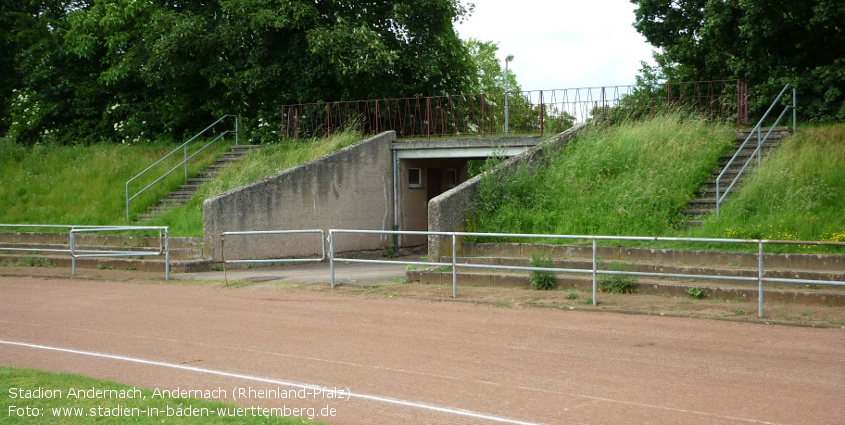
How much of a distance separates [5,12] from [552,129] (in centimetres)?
2577

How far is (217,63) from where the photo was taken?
27.2 meters

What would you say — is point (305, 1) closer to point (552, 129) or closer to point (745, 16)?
point (552, 129)

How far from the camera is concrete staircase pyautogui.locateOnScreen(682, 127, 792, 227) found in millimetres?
16141

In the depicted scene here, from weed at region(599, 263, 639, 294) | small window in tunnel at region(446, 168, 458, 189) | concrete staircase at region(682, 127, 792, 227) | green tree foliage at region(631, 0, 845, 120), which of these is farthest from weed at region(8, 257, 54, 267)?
green tree foliage at region(631, 0, 845, 120)

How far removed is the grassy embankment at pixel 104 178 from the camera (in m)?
22.1

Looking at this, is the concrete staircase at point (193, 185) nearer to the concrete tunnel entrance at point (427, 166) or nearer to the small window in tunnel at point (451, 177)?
the concrete tunnel entrance at point (427, 166)

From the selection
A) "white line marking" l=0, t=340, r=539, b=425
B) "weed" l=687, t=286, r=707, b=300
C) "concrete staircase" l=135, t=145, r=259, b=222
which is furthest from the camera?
"concrete staircase" l=135, t=145, r=259, b=222

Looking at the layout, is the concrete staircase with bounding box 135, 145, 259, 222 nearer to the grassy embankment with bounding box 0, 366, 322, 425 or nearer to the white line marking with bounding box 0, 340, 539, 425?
the white line marking with bounding box 0, 340, 539, 425

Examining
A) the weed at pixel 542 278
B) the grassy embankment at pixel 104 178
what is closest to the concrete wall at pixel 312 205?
the grassy embankment at pixel 104 178

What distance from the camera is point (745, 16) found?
2109 cm

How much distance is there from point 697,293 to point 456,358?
5193 mm

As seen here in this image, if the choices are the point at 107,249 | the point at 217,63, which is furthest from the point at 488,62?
the point at 107,249

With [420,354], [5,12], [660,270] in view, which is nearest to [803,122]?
[660,270]

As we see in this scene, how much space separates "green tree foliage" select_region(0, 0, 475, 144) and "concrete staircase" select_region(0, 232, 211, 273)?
735cm
